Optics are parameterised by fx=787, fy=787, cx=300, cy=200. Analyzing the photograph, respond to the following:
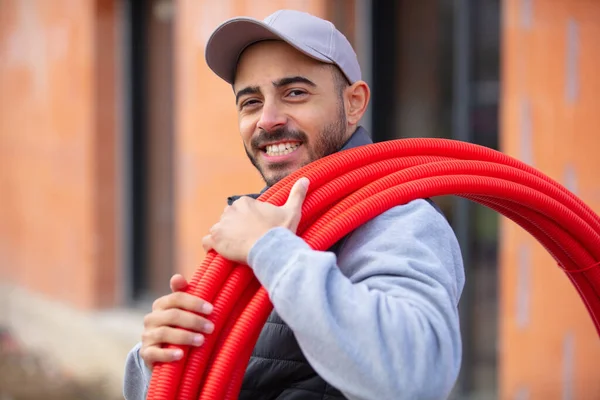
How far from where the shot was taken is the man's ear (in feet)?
5.28

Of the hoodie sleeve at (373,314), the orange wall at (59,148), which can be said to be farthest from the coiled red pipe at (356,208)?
the orange wall at (59,148)

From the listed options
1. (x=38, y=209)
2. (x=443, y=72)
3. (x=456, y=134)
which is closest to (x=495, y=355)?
(x=456, y=134)

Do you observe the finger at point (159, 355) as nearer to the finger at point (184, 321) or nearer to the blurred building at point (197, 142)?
the finger at point (184, 321)

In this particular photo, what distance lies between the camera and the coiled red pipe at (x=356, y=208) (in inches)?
52.0

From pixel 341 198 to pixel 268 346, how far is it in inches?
12.3

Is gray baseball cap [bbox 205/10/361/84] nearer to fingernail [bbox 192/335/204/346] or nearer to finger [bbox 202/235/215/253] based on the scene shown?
finger [bbox 202/235/215/253]

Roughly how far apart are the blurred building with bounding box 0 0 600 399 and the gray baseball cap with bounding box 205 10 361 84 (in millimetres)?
1593

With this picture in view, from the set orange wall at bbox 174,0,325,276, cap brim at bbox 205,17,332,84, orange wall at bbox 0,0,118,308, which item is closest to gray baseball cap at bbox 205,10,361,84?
cap brim at bbox 205,17,332,84

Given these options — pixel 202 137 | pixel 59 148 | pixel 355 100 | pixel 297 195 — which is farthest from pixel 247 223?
pixel 59 148

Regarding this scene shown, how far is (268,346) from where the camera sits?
4.87ft

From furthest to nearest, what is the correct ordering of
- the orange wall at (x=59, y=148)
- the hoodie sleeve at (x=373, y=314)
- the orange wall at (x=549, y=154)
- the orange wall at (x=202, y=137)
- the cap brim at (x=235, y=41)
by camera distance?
the orange wall at (x=59, y=148)
the orange wall at (x=202, y=137)
the orange wall at (x=549, y=154)
the cap brim at (x=235, y=41)
the hoodie sleeve at (x=373, y=314)

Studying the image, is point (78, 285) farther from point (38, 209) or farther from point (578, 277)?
point (578, 277)

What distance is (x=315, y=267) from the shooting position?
1168 mm

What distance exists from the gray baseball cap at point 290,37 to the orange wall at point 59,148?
465 cm
